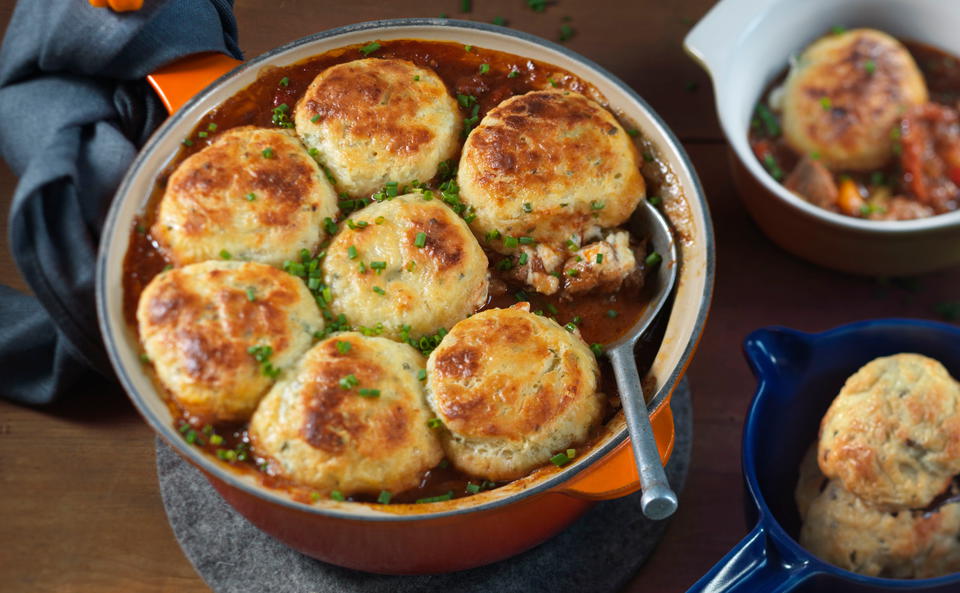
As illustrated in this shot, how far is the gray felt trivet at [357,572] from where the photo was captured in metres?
2.52

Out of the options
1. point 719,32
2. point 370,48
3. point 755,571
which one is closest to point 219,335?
point 370,48

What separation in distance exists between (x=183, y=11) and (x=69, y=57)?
31 cm

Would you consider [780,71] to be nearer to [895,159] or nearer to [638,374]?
[895,159]

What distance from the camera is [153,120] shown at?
2715mm

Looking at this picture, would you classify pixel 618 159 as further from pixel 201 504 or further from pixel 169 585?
pixel 169 585

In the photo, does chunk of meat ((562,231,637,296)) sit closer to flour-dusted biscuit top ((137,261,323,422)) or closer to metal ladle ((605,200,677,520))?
metal ladle ((605,200,677,520))

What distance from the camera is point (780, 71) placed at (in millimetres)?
3307

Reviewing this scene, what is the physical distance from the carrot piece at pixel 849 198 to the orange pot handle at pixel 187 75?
1.80m

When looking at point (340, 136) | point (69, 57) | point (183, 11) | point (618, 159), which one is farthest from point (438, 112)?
point (69, 57)

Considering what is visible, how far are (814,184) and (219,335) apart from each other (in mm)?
1873

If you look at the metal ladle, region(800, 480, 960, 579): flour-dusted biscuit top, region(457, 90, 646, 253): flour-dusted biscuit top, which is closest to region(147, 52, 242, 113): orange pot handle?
region(457, 90, 646, 253): flour-dusted biscuit top

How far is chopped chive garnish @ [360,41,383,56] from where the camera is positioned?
262cm

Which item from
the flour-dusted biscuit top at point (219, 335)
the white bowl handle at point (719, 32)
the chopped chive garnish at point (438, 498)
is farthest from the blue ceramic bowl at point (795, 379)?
the flour-dusted biscuit top at point (219, 335)

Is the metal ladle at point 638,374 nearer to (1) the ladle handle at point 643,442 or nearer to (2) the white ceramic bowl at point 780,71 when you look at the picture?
(1) the ladle handle at point 643,442
